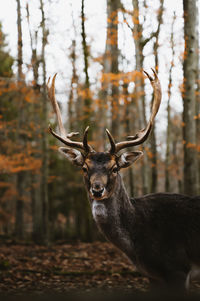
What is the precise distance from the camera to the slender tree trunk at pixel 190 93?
9.18 meters

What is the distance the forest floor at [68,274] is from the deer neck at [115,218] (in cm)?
54

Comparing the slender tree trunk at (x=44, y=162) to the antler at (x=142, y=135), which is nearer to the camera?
the antler at (x=142, y=135)

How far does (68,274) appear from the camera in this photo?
813 centimetres

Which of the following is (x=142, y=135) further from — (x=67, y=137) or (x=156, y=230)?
(x=156, y=230)

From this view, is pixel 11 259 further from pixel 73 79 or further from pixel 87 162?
pixel 73 79

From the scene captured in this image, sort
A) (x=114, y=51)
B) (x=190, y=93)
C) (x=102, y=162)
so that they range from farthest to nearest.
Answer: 1. (x=114, y=51)
2. (x=190, y=93)
3. (x=102, y=162)

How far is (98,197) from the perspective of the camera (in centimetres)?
511

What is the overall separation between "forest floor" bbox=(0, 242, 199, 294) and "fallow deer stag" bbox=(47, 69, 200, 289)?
665 millimetres

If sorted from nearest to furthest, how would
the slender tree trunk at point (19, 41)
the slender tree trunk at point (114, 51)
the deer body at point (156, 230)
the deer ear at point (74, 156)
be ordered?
the deer body at point (156, 230)
the deer ear at point (74, 156)
the slender tree trunk at point (114, 51)
the slender tree trunk at point (19, 41)

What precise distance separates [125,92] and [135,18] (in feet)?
16.0

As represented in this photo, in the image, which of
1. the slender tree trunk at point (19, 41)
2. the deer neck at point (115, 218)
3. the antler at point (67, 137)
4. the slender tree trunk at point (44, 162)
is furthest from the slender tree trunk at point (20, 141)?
the deer neck at point (115, 218)

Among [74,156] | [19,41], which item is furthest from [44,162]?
[74,156]

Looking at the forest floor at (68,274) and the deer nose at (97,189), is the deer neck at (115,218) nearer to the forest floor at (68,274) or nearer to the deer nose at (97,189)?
the deer nose at (97,189)

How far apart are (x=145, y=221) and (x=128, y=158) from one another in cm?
113
